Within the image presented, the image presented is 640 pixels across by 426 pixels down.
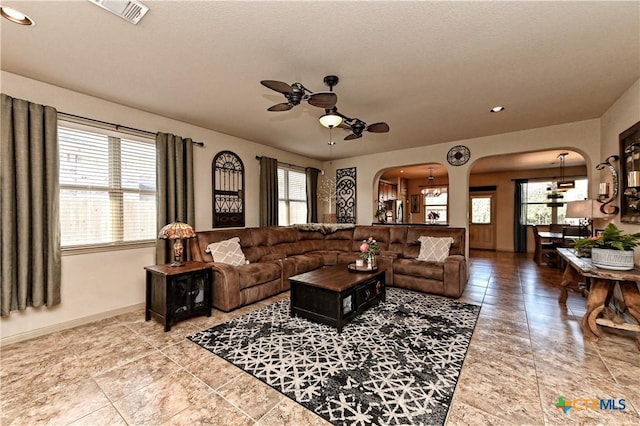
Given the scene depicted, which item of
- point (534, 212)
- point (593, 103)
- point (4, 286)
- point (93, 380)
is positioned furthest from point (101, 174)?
point (534, 212)

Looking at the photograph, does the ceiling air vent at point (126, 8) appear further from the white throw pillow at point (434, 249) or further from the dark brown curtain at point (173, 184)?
the white throw pillow at point (434, 249)

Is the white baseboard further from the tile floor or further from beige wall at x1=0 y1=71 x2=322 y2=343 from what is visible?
the tile floor

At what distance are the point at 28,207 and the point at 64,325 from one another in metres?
1.36

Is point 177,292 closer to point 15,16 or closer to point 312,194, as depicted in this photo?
point 15,16

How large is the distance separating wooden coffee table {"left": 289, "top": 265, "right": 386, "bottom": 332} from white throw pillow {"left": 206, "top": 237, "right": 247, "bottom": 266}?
42.2 inches

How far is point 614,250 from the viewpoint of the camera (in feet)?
8.38

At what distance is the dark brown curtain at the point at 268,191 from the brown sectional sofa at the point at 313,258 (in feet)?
1.21

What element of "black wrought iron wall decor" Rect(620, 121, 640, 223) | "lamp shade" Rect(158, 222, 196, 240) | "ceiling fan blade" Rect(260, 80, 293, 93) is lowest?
"lamp shade" Rect(158, 222, 196, 240)

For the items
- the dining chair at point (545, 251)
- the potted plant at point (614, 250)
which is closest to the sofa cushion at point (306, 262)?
the potted plant at point (614, 250)

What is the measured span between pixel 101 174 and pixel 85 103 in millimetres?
844

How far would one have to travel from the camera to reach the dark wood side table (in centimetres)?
292

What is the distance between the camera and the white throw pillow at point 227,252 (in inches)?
149

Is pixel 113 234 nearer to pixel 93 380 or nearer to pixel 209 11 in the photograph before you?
pixel 93 380

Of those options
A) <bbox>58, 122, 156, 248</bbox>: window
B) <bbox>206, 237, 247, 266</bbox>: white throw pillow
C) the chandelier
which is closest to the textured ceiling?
<bbox>58, 122, 156, 248</bbox>: window
